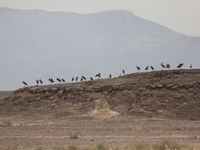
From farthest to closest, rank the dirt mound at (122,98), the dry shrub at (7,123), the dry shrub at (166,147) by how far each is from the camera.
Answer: the dirt mound at (122,98)
the dry shrub at (7,123)
the dry shrub at (166,147)

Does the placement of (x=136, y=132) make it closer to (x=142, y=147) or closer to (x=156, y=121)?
(x=156, y=121)

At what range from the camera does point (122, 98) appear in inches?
1945

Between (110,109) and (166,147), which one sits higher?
(110,109)

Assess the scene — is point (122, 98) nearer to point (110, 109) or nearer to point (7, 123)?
point (110, 109)

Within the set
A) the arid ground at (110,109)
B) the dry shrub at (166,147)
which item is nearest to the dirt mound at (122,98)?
the arid ground at (110,109)

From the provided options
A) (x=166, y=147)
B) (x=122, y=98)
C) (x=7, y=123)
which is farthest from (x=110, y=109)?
(x=166, y=147)

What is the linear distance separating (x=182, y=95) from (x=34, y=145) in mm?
18276

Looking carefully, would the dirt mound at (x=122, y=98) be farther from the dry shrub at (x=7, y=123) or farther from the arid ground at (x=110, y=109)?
the dry shrub at (x=7, y=123)

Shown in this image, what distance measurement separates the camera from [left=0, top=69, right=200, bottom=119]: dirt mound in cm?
4741

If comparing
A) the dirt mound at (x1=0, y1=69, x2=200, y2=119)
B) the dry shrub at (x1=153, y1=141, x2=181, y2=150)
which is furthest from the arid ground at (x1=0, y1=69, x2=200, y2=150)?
the dry shrub at (x1=153, y1=141, x2=181, y2=150)

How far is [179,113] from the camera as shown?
153 feet

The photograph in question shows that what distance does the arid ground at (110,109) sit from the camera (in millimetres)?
39844

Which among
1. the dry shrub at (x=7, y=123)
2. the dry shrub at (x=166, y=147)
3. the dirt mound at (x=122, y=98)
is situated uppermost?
the dirt mound at (x=122, y=98)

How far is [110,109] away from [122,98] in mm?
1681
